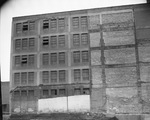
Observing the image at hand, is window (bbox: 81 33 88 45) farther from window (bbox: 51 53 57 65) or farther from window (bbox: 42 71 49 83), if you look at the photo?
window (bbox: 42 71 49 83)

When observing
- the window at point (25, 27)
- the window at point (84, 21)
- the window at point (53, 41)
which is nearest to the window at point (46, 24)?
the window at point (53, 41)

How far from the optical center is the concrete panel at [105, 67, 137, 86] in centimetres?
1830

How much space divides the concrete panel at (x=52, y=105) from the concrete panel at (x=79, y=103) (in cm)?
67

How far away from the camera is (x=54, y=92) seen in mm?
Result: 19484

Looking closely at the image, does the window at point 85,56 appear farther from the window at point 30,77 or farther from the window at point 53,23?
the window at point 30,77

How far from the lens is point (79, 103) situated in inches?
738

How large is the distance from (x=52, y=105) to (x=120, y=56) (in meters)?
9.22

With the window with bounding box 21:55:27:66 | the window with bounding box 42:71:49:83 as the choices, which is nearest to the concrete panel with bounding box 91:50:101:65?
the window with bounding box 42:71:49:83

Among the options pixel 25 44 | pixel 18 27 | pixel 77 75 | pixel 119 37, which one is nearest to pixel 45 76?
pixel 77 75

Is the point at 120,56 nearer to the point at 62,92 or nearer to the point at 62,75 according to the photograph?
the point at 62,75

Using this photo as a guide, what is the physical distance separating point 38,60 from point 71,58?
13.1 ft

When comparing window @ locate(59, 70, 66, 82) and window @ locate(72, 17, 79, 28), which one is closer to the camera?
window @ locate(59, 70, 66, 82)

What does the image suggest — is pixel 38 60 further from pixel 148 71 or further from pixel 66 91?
pixel 148 71

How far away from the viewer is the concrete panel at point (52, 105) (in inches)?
749
